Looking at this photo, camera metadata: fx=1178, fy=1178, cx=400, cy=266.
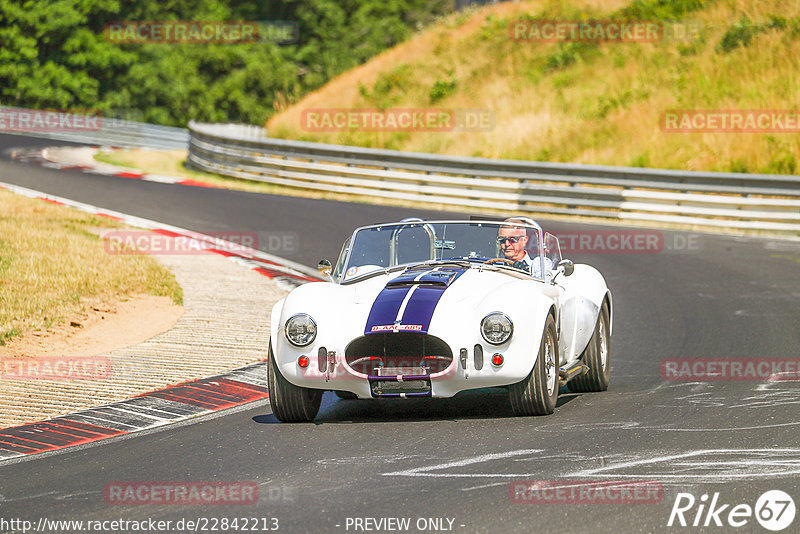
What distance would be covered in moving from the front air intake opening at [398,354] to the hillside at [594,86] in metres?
17.9

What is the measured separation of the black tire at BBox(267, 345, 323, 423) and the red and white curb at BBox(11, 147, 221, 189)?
18692 mm

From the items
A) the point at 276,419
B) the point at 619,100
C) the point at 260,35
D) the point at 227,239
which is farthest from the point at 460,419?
the point at 260,35

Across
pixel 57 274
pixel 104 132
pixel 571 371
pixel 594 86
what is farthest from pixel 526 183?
pixel 104 132

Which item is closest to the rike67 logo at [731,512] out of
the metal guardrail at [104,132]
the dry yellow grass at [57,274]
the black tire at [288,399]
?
the black tire at [288,399]

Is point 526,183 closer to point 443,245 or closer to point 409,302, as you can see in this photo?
point 443,245

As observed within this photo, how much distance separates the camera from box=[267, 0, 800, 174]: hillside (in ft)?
87.0

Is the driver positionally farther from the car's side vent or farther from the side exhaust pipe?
the car's side vent

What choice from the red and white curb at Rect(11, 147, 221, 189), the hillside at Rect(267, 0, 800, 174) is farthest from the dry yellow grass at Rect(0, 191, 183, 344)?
the hillside at Rect(267, 0, 800, 174)

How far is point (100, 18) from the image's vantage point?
5288 centimetres

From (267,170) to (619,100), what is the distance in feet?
30.1

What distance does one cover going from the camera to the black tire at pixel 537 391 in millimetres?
7855

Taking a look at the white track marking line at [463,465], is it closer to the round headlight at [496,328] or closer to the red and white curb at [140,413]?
the round headlight at [496,328]

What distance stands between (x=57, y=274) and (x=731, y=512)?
10.9 m

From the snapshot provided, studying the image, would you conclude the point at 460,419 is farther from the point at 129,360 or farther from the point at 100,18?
the point at 100,18
